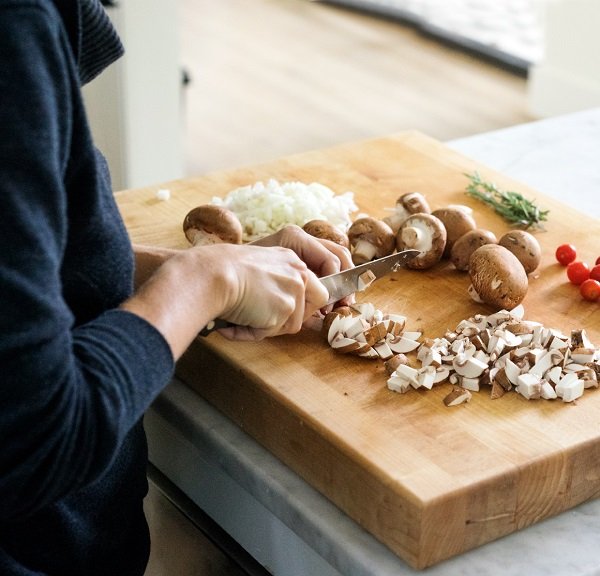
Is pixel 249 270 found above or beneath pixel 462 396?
above

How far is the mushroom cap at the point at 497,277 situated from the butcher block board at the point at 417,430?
33 millimetres

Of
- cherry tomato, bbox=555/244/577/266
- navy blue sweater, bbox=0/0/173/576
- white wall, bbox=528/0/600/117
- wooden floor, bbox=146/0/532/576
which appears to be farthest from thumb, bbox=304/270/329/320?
white wall, bbox=528/0/600/117

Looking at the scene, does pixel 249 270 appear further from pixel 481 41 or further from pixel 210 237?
pixel 481 41

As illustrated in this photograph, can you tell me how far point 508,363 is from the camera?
1.18 metres

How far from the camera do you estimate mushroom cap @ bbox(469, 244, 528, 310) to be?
52.4 inches

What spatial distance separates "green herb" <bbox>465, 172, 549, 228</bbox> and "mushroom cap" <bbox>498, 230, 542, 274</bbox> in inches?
5.4

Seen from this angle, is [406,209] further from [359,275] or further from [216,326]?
[216,326]

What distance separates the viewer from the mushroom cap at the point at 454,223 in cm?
150

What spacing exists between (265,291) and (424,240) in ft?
1.43

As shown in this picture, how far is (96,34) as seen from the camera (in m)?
1.00

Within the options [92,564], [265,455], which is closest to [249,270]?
[265,455]

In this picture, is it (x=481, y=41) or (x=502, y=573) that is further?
(x=481, y=41)

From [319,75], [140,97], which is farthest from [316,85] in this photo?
[140,97]

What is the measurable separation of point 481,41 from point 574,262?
14.9 feet
